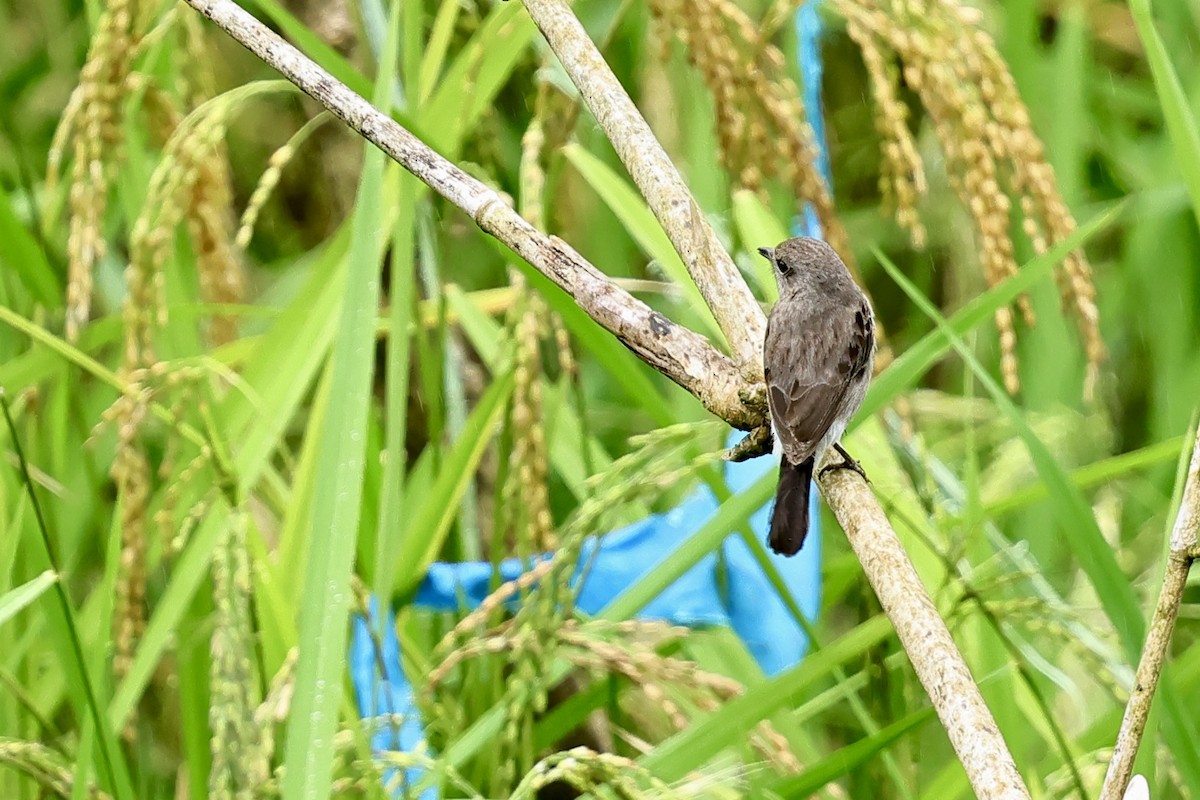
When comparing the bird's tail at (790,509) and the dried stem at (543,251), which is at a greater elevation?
the dried stem at (543,251)

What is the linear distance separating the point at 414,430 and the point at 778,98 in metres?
1.60

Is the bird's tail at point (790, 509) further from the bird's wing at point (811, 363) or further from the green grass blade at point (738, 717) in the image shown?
the green grass blade at point (738, 717)

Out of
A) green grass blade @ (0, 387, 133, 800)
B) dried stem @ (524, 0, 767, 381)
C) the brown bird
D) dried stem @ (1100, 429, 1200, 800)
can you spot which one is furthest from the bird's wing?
green grass blade @ (0, 387, 133, 800)

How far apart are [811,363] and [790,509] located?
0.52 meters

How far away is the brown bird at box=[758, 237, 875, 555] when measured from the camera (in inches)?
89.7

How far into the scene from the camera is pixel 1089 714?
127 inches

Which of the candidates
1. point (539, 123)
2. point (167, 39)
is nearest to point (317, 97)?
point (539, 123)

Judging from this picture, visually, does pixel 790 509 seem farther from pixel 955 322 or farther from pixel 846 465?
pixel 955 322

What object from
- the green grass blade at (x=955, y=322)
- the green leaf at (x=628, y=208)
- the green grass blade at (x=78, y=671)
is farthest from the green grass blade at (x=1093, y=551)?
the green grass blade at (x=78, y=671)

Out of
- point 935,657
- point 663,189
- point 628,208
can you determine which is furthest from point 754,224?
point 935,657

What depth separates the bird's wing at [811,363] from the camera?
2320mm

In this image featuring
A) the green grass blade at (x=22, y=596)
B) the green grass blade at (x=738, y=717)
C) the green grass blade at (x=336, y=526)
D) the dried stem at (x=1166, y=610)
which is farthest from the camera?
the green grass blade at (x=738, y=717)

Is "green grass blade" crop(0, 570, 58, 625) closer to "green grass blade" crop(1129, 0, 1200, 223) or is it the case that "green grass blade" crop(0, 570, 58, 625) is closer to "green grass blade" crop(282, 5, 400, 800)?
"green grass blade" crop(282, 5, 400, 800)

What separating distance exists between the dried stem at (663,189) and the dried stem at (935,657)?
302 millimetres
